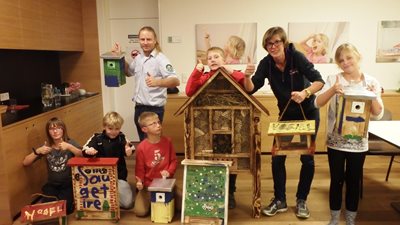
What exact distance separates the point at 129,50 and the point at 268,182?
254 cm

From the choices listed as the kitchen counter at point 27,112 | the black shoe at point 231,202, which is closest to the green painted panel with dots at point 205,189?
the black shoe at point 231,202

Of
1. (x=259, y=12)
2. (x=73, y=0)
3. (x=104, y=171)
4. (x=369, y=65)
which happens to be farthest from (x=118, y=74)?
(x=369, y=65)

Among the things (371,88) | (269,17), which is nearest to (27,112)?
(371,88)

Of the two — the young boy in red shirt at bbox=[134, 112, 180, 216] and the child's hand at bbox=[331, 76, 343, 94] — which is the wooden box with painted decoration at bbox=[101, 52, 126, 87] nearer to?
the young boy in red shirt at bbox=[134, 112, 180, 216]

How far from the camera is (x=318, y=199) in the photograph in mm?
2873

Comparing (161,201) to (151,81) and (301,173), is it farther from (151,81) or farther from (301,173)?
(301,173)

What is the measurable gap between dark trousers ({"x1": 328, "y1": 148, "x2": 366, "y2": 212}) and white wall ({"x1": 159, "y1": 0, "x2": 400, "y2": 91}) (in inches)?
94.9

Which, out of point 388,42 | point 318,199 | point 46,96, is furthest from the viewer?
point 388,42

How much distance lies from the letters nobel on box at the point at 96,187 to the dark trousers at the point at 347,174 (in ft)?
4.81

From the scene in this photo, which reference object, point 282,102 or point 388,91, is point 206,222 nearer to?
point 282,102

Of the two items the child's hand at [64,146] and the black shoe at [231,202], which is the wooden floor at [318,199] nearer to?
the black shoe at [231,202]

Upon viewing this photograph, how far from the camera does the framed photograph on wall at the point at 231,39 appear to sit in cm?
429

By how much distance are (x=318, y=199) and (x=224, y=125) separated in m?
1.12

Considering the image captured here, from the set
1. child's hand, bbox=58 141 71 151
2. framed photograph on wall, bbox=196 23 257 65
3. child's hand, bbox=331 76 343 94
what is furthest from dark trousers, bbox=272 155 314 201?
framed photograph on wall, bbox=196 23 257 65
